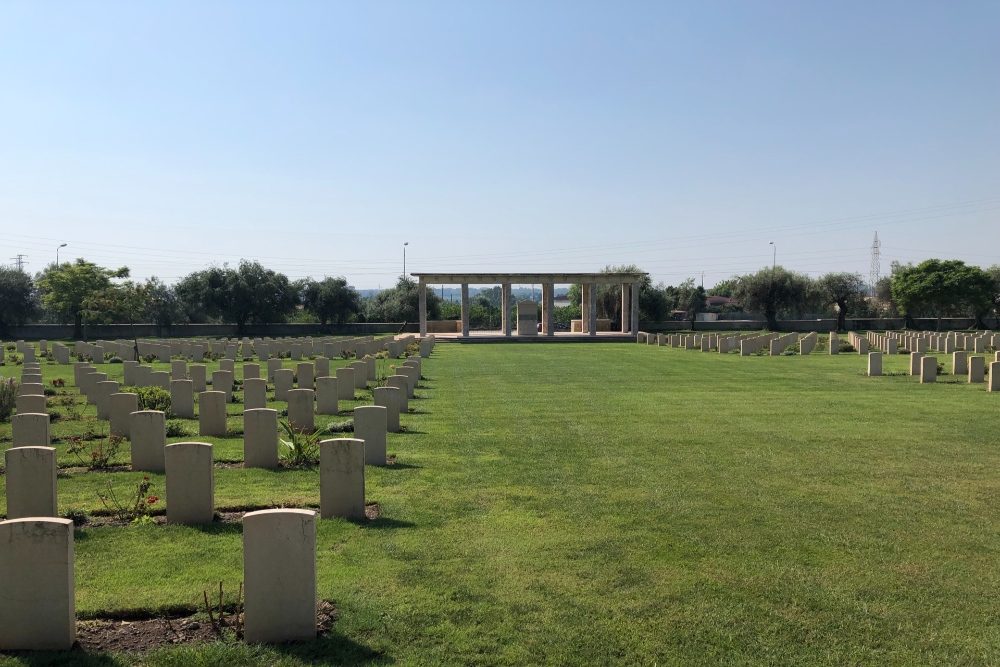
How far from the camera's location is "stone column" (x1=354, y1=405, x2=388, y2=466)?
1030 cm

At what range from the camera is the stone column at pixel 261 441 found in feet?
33.7

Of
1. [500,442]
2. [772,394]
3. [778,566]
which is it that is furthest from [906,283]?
[778,566]

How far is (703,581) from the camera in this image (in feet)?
19.7

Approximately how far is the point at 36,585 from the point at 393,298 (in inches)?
2811

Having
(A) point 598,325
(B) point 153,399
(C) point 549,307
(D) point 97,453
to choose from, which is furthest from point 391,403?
(A) point 598,325

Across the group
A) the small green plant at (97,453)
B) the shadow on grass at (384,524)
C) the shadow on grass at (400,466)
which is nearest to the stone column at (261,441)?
the shadow on grass at (400,466)

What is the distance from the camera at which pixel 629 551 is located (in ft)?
22.1

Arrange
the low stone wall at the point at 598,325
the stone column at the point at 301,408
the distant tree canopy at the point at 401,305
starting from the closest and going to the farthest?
the stone column at the point at 301,408, the low stone wall at the point at 598,325, the distant tree canopy at the point at 401,305

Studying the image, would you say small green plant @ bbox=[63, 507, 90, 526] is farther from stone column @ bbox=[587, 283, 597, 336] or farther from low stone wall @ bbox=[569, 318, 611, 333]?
low stone wall @ bbox=[569, 318, 611, 333]

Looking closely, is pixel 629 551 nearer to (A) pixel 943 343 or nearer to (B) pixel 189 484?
(B) pixel 189 484

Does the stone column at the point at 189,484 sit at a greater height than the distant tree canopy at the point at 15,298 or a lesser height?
lesser

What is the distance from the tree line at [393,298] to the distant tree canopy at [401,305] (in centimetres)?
9

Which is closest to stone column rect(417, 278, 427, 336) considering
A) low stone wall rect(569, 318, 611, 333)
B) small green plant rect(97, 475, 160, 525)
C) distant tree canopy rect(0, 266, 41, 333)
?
low stone wall rect(569, 318, 611, 333)

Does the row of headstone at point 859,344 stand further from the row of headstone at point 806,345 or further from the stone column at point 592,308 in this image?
the stone column at point 592,308
